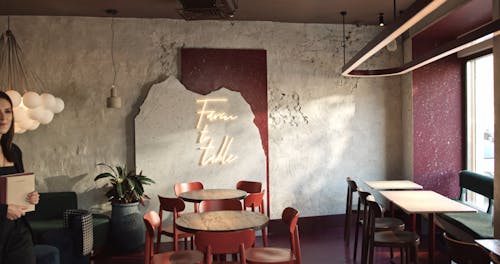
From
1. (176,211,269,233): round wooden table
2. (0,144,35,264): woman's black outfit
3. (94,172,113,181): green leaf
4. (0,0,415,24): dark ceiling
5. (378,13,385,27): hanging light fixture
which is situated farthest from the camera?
(378,13,385,27): hanging light fixture

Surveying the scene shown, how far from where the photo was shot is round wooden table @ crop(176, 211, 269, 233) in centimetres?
347

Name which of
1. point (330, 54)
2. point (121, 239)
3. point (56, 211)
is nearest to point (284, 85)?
point (330, 54)

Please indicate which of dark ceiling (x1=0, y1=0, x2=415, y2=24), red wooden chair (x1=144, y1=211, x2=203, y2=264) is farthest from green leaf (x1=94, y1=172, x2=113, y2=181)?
red wooden chair (x1=144, y1=211, x2=203, y2=264)

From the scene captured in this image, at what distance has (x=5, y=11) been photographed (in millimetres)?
5621

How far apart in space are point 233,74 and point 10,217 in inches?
167

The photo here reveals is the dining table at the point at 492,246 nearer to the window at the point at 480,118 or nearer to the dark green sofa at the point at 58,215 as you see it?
the window at the point at 480,118

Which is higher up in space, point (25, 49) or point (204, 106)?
point (25, 49)

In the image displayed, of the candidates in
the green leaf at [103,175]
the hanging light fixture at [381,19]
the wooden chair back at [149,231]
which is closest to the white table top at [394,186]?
the hanging light fixture at [381,19]

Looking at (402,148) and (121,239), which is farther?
(402,148)

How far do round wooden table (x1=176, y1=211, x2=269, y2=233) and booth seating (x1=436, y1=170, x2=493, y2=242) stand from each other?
7.41 ft

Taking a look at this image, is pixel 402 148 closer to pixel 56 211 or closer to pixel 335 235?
pixel 335 235

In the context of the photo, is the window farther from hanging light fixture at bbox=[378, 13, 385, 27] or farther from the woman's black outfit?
the woman's black outfit

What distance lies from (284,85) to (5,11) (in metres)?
3.65

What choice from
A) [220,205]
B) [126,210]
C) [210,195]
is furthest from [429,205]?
[126,210]
